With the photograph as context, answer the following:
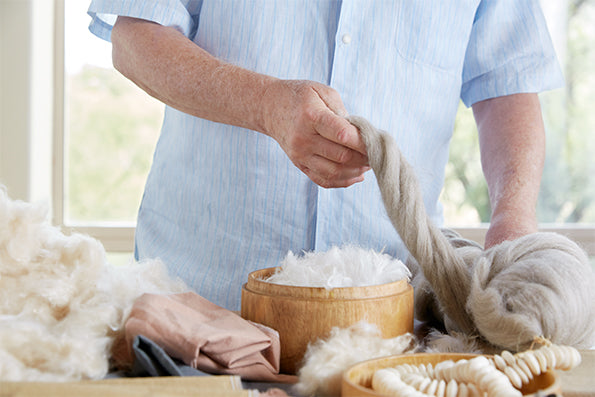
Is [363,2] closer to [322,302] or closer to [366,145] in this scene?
[366,145]

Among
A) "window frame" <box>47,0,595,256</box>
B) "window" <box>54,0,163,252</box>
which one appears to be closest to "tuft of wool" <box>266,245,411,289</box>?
"window frame" <box>47,0,595,256</box>

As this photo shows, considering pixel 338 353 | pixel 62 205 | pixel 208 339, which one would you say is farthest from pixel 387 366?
pixel 62 205

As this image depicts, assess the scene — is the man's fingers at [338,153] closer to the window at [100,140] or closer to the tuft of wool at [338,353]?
the tuft of wool at [338,353]

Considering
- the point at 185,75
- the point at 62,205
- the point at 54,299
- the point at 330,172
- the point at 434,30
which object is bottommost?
the point at 62,205

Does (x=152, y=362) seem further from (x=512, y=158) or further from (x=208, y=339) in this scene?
(x=512, y=158)

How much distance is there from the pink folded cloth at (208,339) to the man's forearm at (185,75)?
327 mm

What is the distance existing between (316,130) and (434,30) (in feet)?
1.35

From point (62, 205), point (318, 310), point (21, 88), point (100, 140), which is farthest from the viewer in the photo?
point (100, 140)

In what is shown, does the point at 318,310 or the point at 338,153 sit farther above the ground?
the point at 338,153

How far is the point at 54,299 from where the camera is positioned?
1.66ft

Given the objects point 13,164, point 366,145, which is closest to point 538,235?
point 366,145

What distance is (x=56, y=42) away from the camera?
209 centimetres

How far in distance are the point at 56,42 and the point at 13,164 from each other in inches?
18.0

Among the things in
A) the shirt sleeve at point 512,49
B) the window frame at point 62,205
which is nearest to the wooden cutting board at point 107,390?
the shirt sleeve at point 512,49
